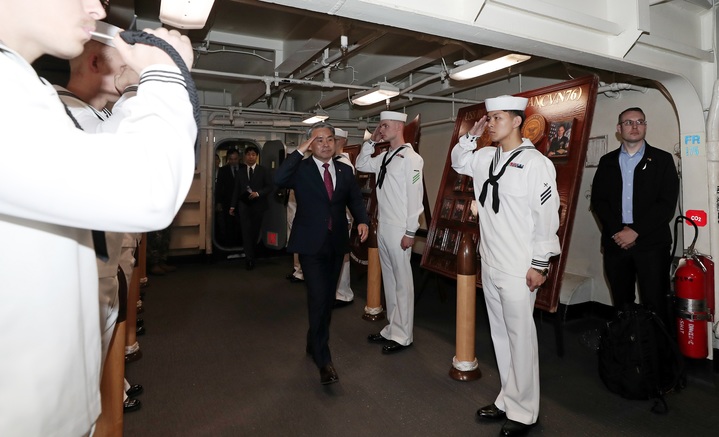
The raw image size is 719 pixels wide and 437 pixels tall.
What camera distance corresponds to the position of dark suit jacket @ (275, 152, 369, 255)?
10.2 ft

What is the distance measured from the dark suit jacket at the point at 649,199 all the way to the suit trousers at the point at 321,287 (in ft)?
8.65

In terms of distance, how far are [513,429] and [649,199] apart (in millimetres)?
2438

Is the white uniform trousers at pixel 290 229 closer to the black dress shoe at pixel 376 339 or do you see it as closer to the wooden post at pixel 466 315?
the black dress shoe at pixel 376 339

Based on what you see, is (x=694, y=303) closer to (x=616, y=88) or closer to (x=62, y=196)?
(x=616, y=88)

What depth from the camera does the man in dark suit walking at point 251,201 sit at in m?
7.65

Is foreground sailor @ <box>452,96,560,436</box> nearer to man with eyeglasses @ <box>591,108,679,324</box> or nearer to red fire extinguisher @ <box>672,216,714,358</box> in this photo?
man with eyeglasses @ <box>591,108,679,324</box>

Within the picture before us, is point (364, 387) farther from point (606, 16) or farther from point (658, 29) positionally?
point (658, 29)

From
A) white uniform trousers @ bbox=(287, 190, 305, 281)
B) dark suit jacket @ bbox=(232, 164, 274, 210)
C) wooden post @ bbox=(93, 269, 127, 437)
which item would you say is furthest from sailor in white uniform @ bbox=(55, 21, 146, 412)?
dark suit jacket @ bbox=(232, 164, 274, 210)

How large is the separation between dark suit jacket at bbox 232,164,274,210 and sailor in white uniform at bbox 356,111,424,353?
3.90 metres

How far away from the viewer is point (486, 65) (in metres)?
3.75

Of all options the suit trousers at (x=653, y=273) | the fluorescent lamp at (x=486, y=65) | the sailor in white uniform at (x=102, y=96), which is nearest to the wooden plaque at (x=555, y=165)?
the fluorescent lamp at (x=486, y=65)

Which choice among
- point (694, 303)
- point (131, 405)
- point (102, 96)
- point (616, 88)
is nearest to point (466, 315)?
point (694, 303)

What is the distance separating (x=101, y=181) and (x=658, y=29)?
4210 millimetres

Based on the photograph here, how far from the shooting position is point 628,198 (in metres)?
3.64
